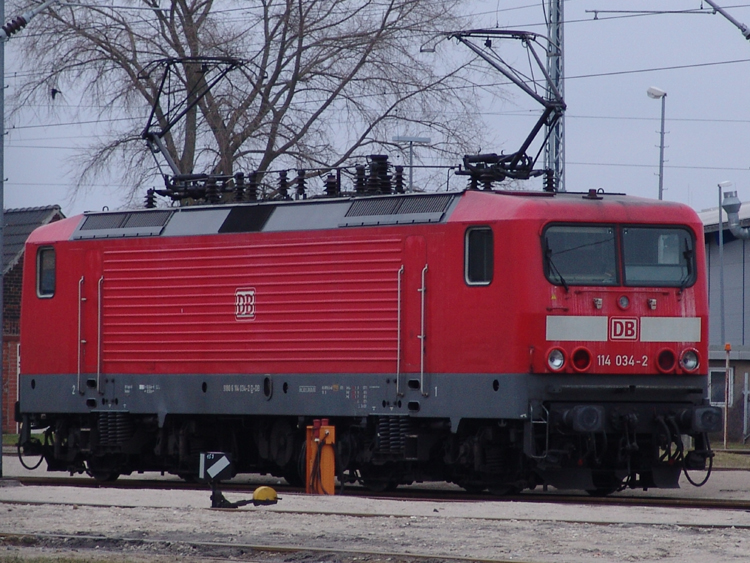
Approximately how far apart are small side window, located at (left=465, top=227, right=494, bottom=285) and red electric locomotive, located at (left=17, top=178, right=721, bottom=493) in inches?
0.9

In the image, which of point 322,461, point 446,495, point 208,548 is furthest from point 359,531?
point 446,495

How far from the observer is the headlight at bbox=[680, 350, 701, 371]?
16.0 metres

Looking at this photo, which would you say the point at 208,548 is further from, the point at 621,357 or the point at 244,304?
the point at 244,304

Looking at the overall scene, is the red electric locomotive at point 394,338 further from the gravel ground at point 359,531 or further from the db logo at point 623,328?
the gravel ground at point 359,531

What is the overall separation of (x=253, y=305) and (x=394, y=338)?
2.29m

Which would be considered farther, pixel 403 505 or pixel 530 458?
pixel 530 458

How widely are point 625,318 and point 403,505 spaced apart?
348 centimetres

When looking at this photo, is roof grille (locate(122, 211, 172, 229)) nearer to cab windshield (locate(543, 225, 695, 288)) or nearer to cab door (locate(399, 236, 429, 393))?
cab door (locate(399, 236, 429, 393))

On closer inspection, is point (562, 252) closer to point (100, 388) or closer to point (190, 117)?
point (100, 388)

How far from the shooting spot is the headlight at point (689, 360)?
1605cm

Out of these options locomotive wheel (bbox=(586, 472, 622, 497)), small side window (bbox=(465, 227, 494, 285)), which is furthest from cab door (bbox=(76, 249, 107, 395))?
locomotive wheel (bbox=(586, 472, 622, 497))

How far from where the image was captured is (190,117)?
28.7 m

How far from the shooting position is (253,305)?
1802cm

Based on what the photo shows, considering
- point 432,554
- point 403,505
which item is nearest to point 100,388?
point 403,505
